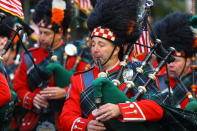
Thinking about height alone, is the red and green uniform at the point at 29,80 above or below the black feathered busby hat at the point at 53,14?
below

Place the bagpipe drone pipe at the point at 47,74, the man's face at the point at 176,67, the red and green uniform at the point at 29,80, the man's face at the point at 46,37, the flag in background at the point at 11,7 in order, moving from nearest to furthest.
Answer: the flag in background at the point at 11,7 → the bagpipe drone pipe at the point at 47,74 → the man's face at the point at 176,67 → the red and green uniform at the point at 29,80 → the man's face at the point at 46,37

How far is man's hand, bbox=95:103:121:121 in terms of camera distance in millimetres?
3457

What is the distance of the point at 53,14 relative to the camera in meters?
5.79

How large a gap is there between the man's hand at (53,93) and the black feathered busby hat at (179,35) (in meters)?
1.43

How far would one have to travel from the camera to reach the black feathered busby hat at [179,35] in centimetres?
543

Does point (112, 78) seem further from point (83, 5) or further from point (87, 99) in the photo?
point (83, 5)

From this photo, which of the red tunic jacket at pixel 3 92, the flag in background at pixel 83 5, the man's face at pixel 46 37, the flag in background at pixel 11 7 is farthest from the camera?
the flag in background at pixel 83 5

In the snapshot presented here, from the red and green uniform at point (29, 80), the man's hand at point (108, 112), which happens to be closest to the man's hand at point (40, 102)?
the red and green uniform at point (29, 80)


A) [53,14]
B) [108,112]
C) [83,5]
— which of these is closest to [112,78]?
[108,112]

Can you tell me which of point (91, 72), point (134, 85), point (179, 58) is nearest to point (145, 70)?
point (134, 85)

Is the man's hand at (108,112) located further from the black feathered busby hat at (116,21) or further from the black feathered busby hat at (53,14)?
the black feathered busby hat at (53,14)

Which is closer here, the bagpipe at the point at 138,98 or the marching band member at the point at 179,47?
the bagpipe at the point at 138,98

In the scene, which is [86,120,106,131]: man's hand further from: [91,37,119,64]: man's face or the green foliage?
the green foliage

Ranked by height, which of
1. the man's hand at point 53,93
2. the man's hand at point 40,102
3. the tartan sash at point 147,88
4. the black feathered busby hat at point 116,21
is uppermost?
the black feathered busby hat at point 116,21
